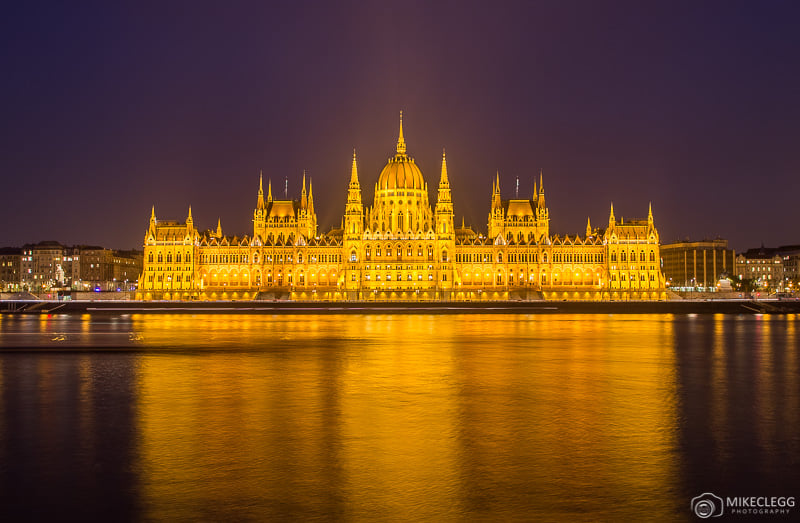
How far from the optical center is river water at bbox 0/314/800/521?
11.5 metres

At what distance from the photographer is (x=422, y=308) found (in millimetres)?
84375

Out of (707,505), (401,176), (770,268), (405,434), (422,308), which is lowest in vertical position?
(707,505)

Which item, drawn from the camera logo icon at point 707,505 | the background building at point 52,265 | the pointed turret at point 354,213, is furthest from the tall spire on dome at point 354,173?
the camera logo icon at point 707,505

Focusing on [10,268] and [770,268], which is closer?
[10,268]

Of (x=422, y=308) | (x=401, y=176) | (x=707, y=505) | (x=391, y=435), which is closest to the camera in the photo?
(x=707, y=505)

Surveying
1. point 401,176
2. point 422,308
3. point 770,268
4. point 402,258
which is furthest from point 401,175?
point 770,268

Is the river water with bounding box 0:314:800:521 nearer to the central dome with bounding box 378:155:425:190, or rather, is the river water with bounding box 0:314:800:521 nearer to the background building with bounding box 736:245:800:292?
the central dome with bounding box 378:155:425:190

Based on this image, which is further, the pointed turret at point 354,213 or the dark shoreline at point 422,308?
the pointed turret at point 354,213

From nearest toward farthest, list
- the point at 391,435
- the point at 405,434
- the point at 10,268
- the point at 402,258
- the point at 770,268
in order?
1. the point at 391,435
2. the point at 405,434
3. the point at 402,258
4. the point at 10,268
5. the point at 770,268

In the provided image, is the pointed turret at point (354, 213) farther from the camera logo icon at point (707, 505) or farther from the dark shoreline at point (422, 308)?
the camera logo icon at point (707, 505)

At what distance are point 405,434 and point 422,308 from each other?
68.4 meters

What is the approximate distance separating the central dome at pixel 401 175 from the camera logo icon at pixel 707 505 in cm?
12590

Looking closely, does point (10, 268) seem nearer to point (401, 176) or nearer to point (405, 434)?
point (401, 176)

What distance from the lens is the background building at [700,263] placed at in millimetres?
169625
